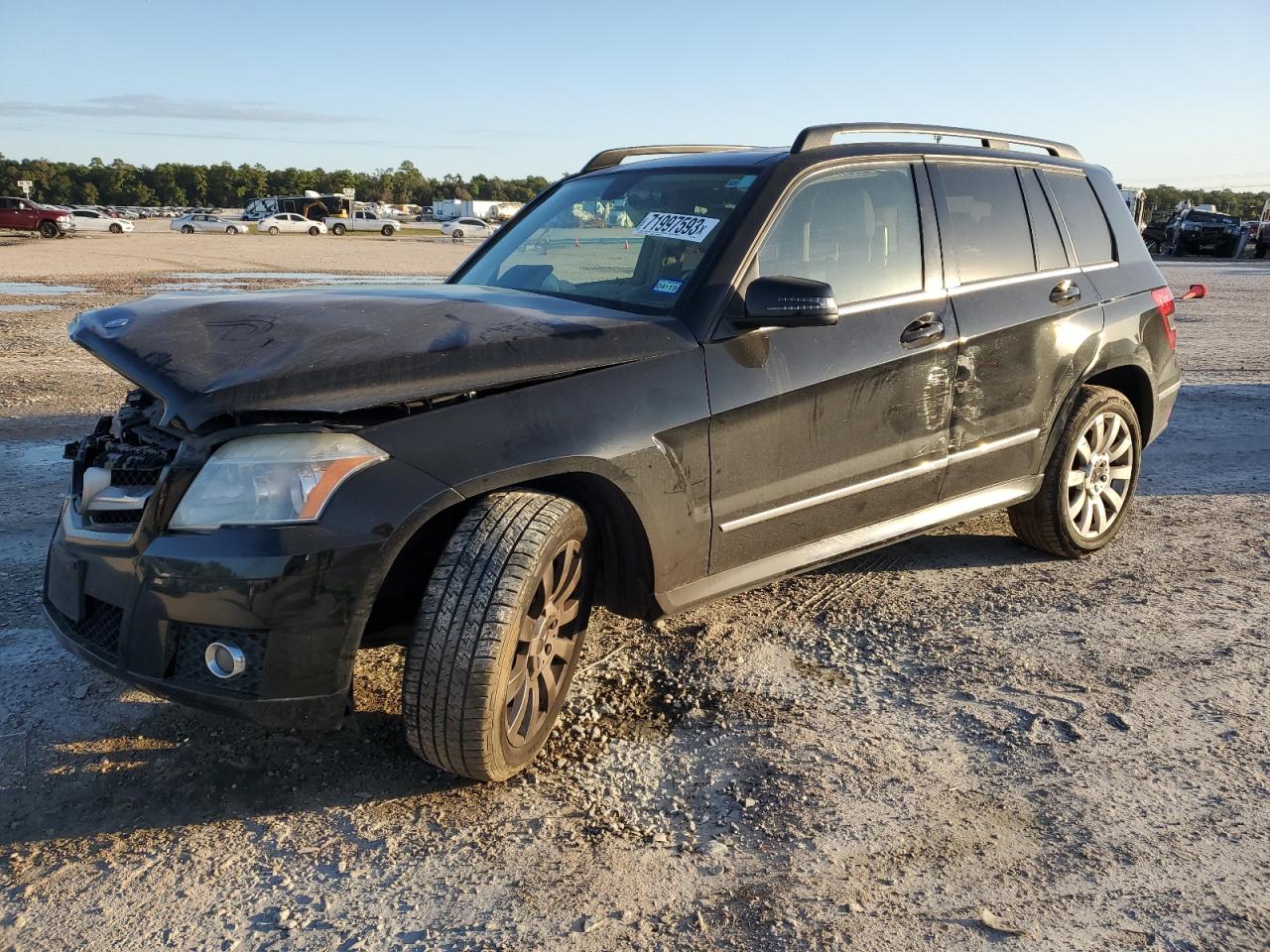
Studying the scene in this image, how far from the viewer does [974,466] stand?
4.22 meters

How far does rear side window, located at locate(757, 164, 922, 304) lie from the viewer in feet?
11.9

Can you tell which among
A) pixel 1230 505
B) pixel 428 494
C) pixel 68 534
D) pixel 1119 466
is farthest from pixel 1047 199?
pixel 68 534

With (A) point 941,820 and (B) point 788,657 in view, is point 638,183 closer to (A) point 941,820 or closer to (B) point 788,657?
(B) point 788,657

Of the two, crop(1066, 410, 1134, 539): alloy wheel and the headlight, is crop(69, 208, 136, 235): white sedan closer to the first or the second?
crop(1066, 410, 1134, 539): alloy wheel

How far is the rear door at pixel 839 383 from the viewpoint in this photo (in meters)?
3.37

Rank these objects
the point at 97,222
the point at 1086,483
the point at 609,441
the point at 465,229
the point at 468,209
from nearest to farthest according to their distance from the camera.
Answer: the point at 609,441 → the point at 1086,483 → the point at 97,222 → the point at 465,229 → the point at 468,209

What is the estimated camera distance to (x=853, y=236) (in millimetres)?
3836

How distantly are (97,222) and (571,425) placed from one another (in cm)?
5222

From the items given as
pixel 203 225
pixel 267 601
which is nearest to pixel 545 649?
pixel 267 601

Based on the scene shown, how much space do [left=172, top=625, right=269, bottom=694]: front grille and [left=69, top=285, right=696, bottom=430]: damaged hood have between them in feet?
1.71

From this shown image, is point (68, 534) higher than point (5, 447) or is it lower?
higher

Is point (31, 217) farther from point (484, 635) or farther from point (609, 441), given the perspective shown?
point (484, 635)

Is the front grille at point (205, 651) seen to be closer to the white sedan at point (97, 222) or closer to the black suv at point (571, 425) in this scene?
the black suv at point (571, 425)

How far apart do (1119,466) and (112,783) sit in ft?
14.6
